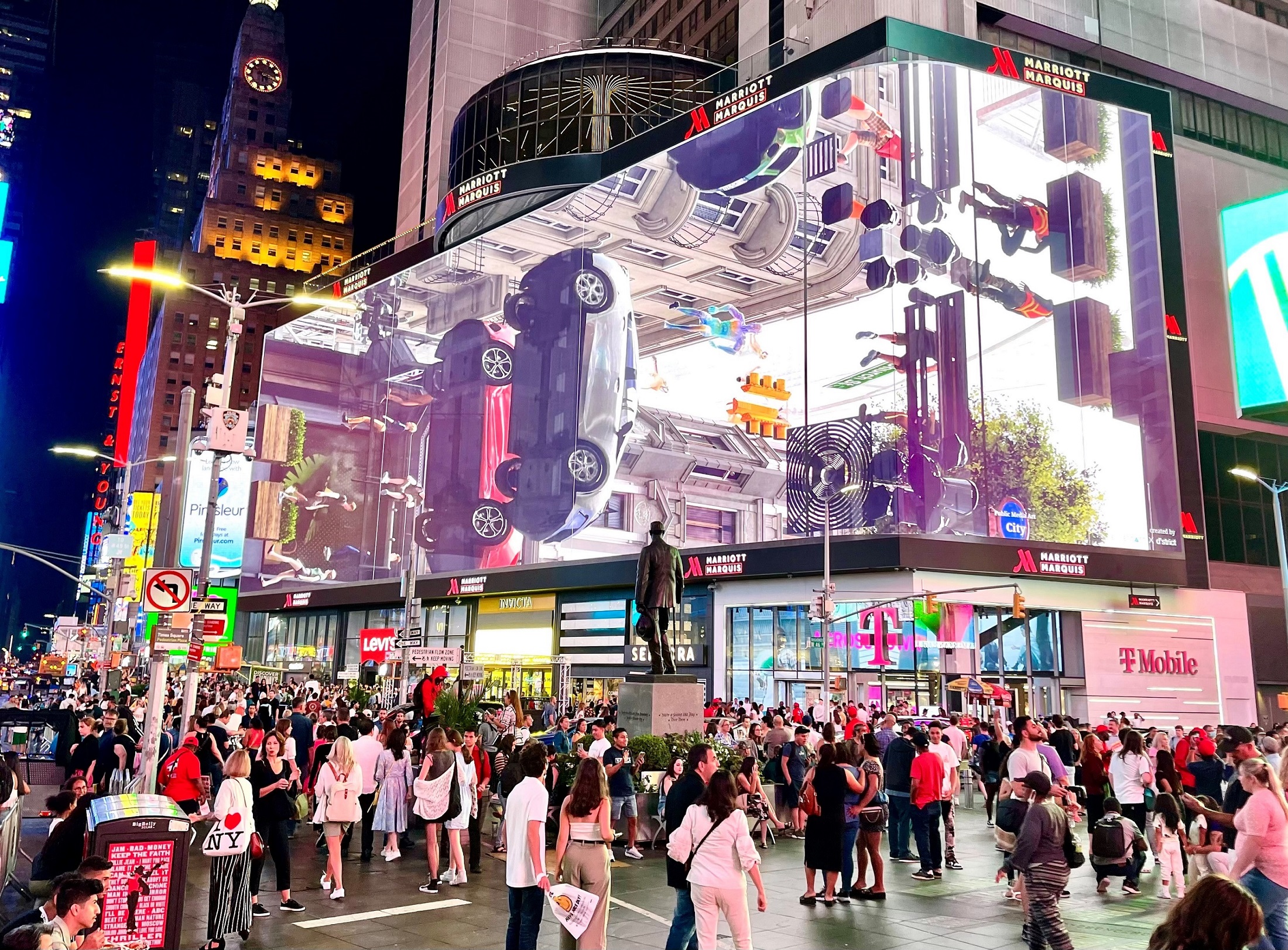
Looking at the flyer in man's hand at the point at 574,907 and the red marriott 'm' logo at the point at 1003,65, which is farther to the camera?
the red marriott 'm' logo at the point at 1003,65

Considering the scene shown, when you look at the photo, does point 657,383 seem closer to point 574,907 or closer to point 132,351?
point 574,907

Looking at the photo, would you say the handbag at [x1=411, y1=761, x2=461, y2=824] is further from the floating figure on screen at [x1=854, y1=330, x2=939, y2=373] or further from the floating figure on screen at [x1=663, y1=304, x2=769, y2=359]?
the floating figure on screen at [x1=663, y1=304, x2=769, y2=359]

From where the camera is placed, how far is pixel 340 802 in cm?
1212

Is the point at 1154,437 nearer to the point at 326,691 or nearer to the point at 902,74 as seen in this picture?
the point at 902,74

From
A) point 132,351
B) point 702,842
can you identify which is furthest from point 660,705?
point 132,351

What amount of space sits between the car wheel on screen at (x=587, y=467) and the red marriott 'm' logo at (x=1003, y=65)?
23826 millimetres

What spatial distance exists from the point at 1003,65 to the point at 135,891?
1710 inches

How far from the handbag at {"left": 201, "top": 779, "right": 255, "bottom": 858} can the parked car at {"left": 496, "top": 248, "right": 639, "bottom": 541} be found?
3887 cm

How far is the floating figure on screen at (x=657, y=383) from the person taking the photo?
156ft

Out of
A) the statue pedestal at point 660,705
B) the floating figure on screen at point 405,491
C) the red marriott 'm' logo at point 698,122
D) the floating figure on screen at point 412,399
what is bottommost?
the statue pedestal at point 660,705

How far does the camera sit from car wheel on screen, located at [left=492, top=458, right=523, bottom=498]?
53312 millimetres

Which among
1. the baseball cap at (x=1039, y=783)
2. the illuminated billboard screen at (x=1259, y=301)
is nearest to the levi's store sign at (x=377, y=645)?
the baseball cap at (x=1039, y=783)

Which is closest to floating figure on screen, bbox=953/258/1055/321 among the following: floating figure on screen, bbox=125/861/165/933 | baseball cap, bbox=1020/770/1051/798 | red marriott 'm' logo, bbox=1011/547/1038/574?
red marriott 'm' logo, bbox=1011/547/1038/574

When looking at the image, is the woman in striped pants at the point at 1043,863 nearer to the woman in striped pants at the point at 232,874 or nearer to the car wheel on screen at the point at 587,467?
the woman in striped pants at the point at 232,874
